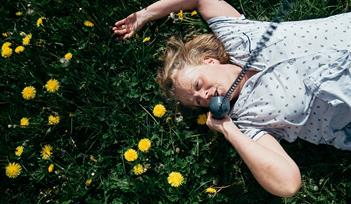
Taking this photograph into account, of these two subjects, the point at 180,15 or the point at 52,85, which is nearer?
the point at 52,85

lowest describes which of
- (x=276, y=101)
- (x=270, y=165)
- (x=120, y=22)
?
(x=270, y=165)

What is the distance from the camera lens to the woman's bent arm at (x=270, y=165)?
7.06 ft

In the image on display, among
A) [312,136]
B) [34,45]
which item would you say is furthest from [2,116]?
[312,136]

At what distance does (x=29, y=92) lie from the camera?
2.68 metres

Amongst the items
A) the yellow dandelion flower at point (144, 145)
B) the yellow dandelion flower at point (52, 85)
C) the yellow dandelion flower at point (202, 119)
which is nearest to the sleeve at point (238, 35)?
the yellow dandelion flower at point (202, 119)

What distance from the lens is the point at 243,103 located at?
2377mm

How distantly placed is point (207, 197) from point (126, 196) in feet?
1.62

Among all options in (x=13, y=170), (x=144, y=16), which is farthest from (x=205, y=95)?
(x=13, y=170)

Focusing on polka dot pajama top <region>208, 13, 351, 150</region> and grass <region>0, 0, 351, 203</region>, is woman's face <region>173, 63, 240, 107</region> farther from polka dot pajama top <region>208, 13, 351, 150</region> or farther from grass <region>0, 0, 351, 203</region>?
grass <region>0, 0, 351, 203</region>

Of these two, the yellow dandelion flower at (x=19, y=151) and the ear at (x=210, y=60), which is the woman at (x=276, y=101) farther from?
the yellow dandelion flower at (x=19, y=151)

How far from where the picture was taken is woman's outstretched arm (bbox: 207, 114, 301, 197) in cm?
215

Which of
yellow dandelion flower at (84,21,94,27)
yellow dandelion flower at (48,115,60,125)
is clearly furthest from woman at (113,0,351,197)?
yellow dandelion flower at (48,115,60,125)

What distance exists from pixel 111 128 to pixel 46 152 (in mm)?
432

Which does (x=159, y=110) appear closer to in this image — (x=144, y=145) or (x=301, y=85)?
(x=144, y=145)
